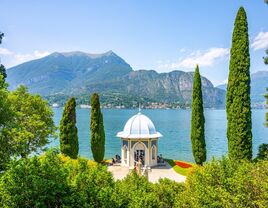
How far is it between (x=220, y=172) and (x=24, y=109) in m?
16.4

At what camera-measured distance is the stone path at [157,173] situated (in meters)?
27.0

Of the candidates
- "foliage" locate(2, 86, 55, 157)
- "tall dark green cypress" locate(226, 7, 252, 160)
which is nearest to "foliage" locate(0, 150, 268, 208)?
"tall dark green cypress" locate(226, 7, 252, 160)

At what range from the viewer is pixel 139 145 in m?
32.5

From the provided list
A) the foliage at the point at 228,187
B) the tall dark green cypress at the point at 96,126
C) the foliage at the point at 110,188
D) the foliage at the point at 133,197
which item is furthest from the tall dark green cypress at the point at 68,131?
the foliage at the point at 228,187

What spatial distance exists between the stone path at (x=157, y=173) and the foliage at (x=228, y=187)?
14581 mm

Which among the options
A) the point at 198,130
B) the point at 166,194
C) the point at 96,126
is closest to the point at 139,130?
the point at 96,126

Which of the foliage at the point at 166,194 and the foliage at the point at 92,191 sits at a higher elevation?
the foliage at the point at 92,191

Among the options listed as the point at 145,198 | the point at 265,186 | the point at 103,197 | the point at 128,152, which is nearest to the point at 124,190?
the point at 145,198

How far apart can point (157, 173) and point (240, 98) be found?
488 inches

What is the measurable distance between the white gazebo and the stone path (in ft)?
3.62

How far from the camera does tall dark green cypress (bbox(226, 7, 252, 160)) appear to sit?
20.5 metres

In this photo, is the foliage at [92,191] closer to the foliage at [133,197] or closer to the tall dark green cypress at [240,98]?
the foliage at [133,197]

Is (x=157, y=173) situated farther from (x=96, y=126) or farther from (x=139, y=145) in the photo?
(x=96, y=126)

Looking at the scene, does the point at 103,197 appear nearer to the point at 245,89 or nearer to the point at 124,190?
the point at 124,190
